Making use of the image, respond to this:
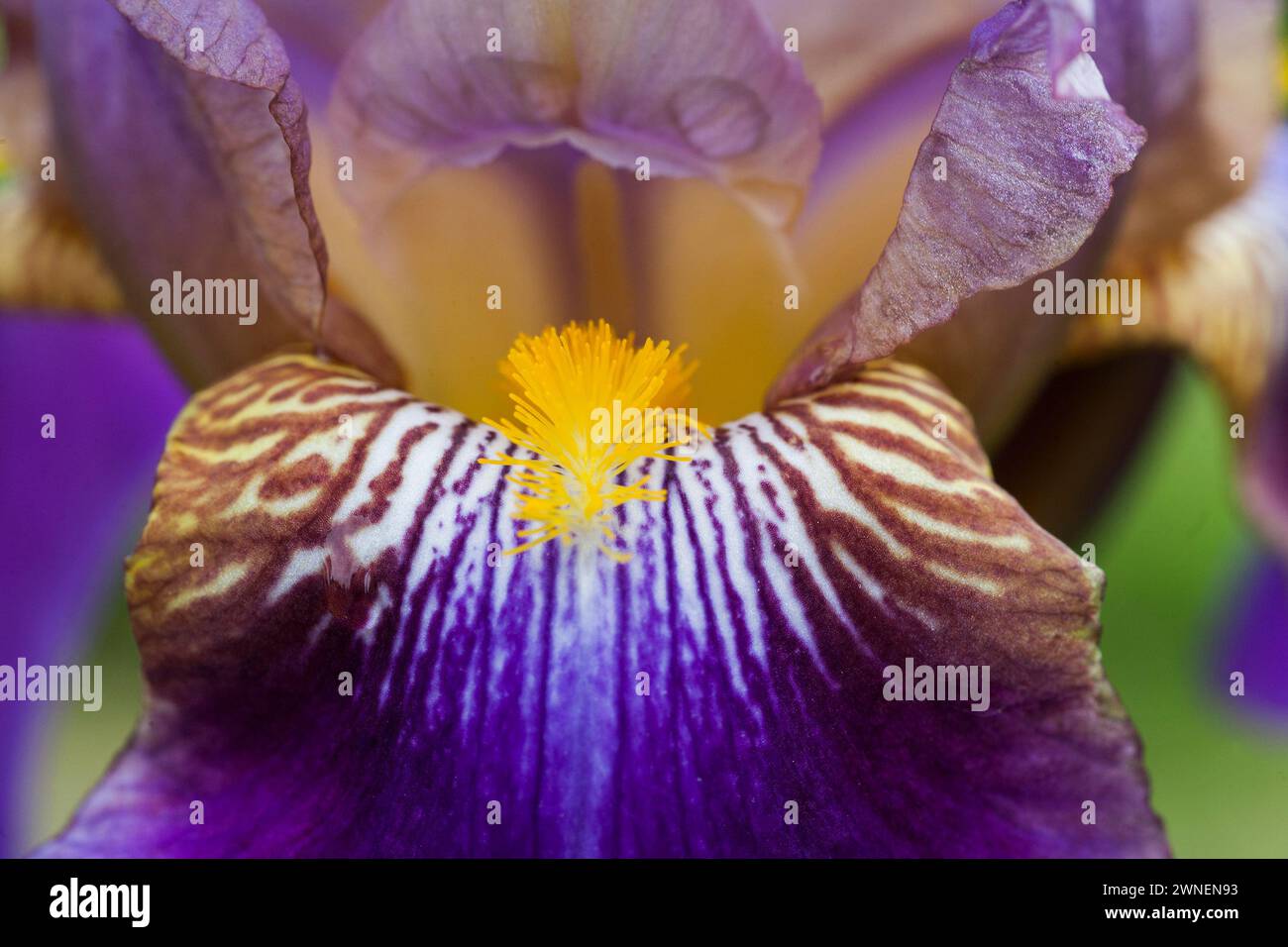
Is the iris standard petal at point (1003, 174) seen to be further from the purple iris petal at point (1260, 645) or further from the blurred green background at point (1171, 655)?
the purple iris petal at point (1260, 645)

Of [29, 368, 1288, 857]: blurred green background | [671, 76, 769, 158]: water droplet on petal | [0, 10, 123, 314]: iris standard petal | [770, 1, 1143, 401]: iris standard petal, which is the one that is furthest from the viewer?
[29, 368, 1288, 857]: blurred green background

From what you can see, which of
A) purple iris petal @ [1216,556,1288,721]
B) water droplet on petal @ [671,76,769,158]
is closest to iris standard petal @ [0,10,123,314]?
water droplet on petal @ [671,76,769,158]

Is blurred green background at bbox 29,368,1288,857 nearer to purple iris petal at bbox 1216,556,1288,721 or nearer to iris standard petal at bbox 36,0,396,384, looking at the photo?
purple iris petal at bbox 1216,556,1288,721

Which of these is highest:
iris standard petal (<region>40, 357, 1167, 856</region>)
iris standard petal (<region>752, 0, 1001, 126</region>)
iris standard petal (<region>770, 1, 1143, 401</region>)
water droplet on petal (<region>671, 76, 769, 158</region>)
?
iris standard petal (<region>752, 0, 1001, 126</region>)

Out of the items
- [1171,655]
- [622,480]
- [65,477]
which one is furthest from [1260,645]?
[65,477]

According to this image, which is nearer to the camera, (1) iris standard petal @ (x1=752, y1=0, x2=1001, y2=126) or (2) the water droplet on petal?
(2) the water droplet on petal
